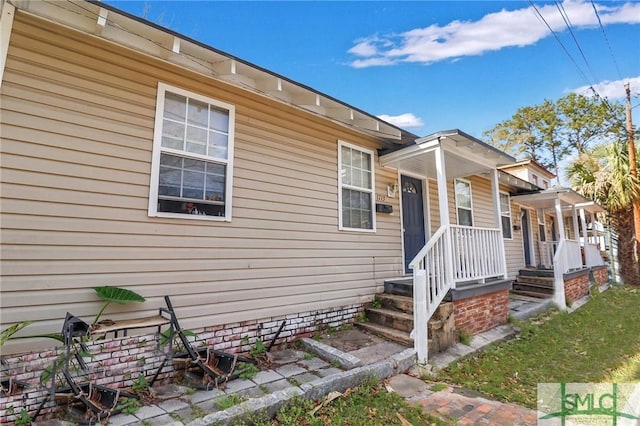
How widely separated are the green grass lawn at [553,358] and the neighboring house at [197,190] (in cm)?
59

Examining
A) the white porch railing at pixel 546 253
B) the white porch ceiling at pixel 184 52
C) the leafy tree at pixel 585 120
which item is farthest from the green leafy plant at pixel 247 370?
the leafy tree at pixel 585 120

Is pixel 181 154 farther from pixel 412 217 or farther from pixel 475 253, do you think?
pixel 475 253

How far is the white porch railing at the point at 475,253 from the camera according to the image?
5148mm

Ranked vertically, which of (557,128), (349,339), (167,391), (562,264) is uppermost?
(557,128)

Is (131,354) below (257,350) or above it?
above

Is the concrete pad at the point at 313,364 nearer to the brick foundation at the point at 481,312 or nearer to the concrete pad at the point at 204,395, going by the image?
the concrete pad at the point at 204,395

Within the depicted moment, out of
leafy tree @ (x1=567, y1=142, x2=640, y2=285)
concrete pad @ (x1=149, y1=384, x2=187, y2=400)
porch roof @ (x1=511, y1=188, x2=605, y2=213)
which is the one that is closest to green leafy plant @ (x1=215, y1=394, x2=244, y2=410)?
concrete pad @ (x1=149, y1=384, x2=187, y2=400)

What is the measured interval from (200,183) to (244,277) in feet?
4.26

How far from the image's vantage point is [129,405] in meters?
2.71

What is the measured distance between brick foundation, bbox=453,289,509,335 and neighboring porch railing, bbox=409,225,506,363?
36 centimetres

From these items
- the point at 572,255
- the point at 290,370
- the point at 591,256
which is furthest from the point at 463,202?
the point at 591,256

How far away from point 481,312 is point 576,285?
18.9ft

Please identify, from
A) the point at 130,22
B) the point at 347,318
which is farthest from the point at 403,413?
the point at 130,22

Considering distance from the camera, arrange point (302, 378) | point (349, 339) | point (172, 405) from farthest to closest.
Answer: point (349, 339) → point (302, 378) → point (172, 405)
